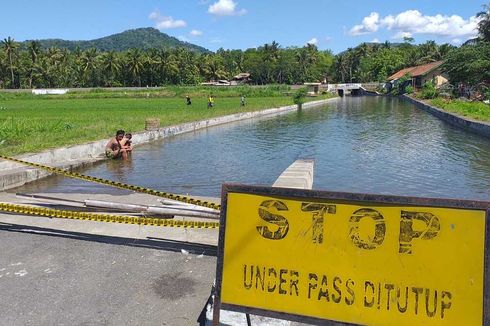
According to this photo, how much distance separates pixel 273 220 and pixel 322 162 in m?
13.5

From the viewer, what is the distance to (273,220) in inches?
122

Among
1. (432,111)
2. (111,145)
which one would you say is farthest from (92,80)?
(111,145)

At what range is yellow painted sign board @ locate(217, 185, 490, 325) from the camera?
2709mm

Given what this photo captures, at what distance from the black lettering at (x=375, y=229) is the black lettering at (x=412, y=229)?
120 mm

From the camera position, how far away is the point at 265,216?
3.13m

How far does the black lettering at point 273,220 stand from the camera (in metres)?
3.08

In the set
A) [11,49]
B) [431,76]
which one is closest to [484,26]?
[431,76]

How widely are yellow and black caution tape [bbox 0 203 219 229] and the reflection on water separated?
3459 mm

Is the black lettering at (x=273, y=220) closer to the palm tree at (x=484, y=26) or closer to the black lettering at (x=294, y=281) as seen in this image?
the black lettering at (x=294, y=281)

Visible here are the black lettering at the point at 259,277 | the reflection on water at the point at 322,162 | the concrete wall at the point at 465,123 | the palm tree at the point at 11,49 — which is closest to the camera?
the black lettering at the point at 259,277

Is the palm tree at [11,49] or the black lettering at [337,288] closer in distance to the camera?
the black lettering at [337,288]

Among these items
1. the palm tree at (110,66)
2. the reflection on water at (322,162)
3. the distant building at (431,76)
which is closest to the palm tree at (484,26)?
the distant building at (431,76)

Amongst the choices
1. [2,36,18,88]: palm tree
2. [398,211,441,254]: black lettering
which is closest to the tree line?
[2,36,18,88]: palm tree

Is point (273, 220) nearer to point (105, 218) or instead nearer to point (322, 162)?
point (105, 218)
